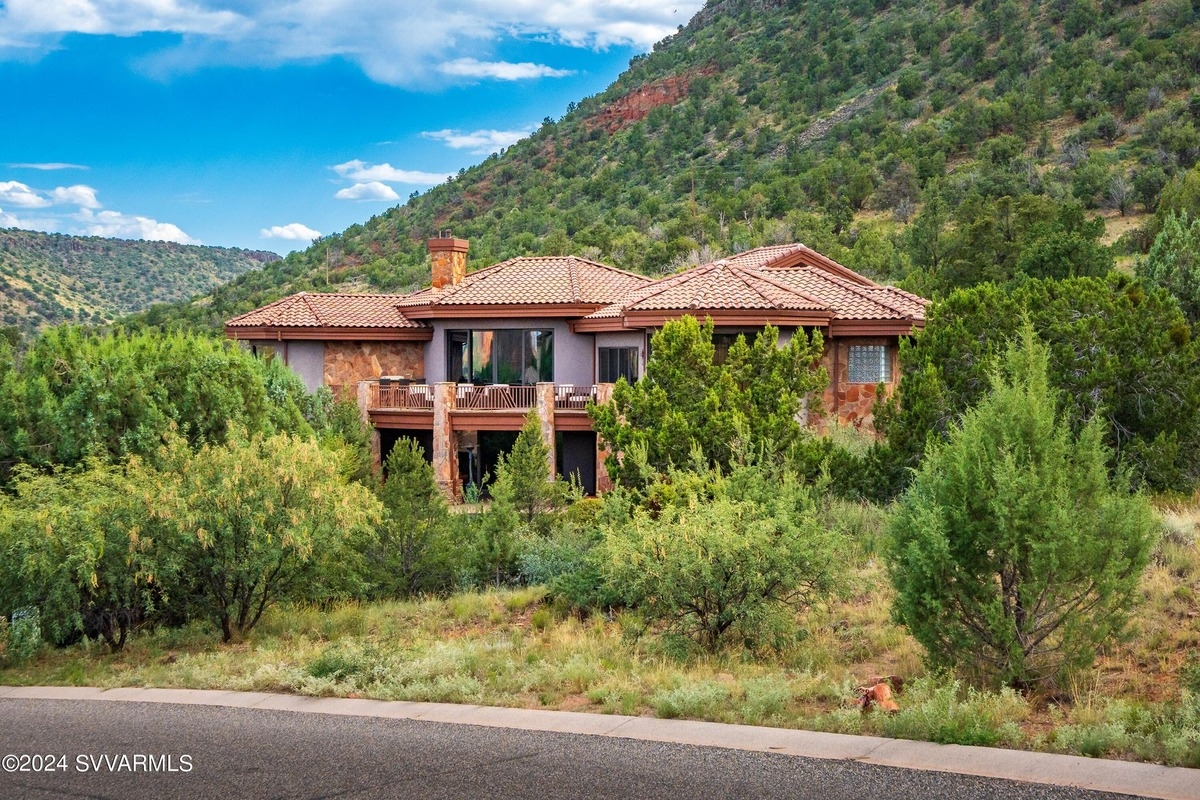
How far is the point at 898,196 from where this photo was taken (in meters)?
55.7

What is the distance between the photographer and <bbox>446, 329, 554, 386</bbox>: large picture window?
30.2 m

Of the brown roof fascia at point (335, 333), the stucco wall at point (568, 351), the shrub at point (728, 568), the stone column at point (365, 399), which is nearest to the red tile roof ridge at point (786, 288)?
the stucco wall at point (568, 351)

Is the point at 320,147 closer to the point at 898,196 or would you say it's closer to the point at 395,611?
the point at 898,196

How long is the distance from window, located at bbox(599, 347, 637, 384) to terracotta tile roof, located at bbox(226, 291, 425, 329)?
5.89 meters

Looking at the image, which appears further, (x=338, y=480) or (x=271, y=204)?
(x=271, y=204)

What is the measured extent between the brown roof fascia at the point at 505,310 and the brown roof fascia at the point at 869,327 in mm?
6810

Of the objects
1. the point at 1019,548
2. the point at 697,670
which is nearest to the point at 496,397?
the point at 697,670

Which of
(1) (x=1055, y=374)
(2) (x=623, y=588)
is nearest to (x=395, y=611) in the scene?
(2) (x=623, y=588)

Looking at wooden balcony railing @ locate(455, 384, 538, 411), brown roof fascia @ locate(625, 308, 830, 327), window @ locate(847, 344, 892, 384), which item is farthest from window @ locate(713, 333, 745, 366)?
wooden balcony railing @ locate(455, 384, 538, 411)

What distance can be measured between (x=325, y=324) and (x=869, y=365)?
14.7 m

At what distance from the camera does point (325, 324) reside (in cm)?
3172

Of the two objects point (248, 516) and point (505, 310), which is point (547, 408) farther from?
point (248, 516)

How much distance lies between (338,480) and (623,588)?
4478 mm

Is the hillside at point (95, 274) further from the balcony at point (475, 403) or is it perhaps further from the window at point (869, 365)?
the window at point (869, 365)
